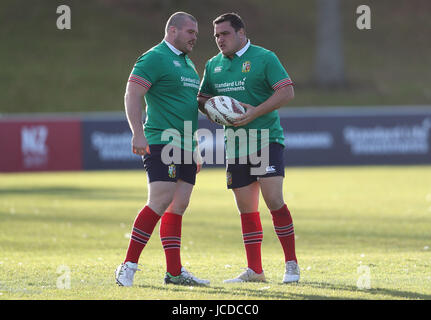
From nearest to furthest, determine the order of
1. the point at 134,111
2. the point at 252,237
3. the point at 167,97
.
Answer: the point at 134,111
the point at 167,97
the point at 252,237

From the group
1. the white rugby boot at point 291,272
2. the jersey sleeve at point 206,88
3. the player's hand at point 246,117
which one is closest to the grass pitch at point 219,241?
the white rugby boot at point 291,272

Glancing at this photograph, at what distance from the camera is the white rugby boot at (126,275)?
7.24m

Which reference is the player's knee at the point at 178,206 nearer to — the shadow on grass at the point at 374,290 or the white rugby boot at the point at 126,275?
the white rugby boot at the point at 126,275

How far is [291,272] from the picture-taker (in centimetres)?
761

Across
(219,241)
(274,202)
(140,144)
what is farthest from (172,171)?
(219,241)

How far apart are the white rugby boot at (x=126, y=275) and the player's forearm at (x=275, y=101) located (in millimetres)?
1732

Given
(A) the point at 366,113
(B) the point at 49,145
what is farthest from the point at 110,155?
(A) the point at 366,113

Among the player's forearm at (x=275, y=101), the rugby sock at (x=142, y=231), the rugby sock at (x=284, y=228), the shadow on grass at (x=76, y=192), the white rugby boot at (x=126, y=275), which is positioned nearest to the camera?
the white rugby boot at (x=126, y=275)

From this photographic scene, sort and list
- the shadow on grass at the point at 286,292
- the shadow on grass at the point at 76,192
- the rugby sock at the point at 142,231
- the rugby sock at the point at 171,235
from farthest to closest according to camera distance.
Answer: the shadow on grass at the point at 76,192 → the rugby sock at the point at 171,235 → the rugby sock at the point at 142,231 → the shadow on grass at the point at 286,292

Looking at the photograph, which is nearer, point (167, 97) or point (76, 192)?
point (167, 97)

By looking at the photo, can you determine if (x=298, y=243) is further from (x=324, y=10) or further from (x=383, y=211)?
(x=324, y=10)

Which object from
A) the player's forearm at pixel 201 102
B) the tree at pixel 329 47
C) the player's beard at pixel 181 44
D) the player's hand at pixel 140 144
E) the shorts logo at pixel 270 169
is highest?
the tree at pixel 329 47

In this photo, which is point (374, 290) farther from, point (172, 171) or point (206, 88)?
point (206, 88)

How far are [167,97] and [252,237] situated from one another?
1535 millimetres
